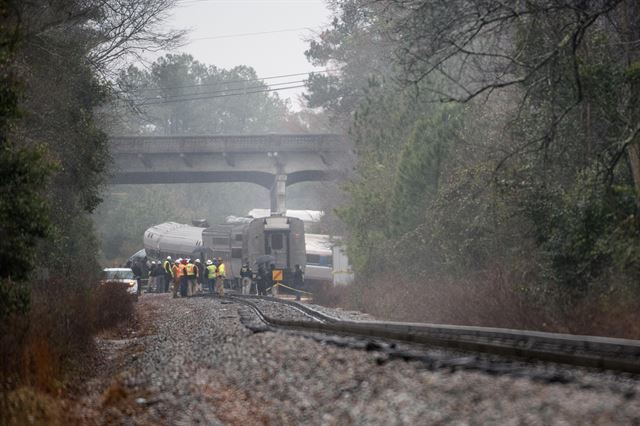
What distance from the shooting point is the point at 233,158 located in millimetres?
68375

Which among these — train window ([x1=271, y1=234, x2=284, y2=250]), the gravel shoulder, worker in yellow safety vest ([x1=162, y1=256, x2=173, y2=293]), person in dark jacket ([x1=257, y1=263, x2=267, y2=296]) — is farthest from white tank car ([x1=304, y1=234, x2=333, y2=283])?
the gravel shoulder

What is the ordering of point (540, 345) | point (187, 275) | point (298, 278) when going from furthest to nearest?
point (298, 278), point (187, 275), point (540, 345)

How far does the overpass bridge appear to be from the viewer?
6531 centimetres

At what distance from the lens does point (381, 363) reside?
32.9ft

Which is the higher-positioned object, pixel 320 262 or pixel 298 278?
pixel 320 262

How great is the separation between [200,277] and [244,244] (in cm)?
552

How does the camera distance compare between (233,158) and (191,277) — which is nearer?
(191,277)

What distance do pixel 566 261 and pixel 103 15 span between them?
1594 cm

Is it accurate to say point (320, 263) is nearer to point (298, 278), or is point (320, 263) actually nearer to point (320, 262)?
point (320, 262)

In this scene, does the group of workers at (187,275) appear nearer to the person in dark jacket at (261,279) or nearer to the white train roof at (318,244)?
the person in dark jacket at (261,279)

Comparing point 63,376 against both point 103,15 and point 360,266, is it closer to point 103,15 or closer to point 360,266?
point 103,15

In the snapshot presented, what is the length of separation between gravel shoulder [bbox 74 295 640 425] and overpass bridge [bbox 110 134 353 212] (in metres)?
51.5

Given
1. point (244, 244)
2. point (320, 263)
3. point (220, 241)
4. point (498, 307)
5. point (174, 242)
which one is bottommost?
point (498, 307)

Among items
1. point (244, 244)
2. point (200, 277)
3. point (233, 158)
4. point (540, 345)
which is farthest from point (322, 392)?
point (233, 158)
